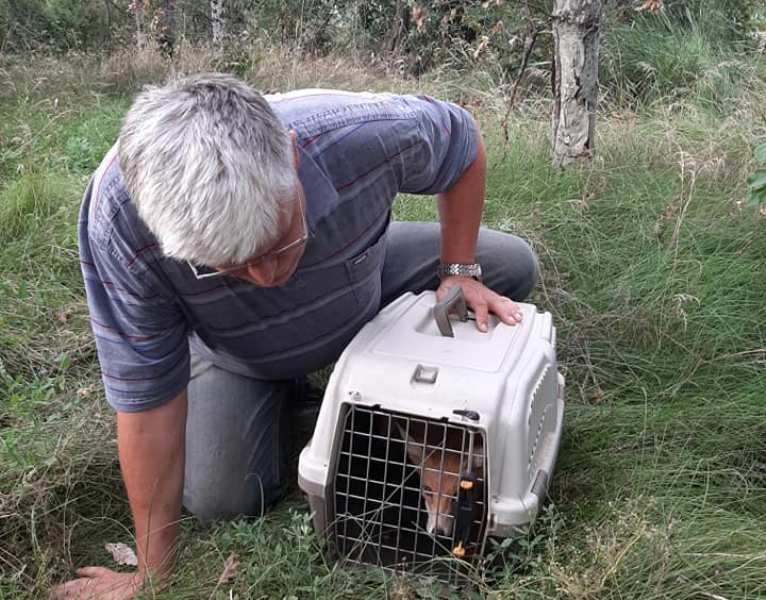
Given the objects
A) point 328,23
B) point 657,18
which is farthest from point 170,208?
point 328,23

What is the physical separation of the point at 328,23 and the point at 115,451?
22.3 feet

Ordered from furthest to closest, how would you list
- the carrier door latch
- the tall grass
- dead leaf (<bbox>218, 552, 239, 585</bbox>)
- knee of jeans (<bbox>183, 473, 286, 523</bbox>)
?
the tall grass, knee of jeans (<bbox>183, 473, 286, 523</bbox>), dead leaf (<bbox>218, 552, 239, 585</bbox>), the carrier door latch

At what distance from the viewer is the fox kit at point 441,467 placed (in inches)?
57.1

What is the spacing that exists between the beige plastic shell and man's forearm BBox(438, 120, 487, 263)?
378 mm

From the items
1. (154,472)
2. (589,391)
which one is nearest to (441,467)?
(154,472)

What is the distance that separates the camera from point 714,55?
510 cm

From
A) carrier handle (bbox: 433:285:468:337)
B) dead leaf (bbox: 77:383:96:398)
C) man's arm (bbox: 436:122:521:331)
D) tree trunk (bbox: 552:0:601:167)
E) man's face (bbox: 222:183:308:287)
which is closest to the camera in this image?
man's face (bbox: 222:183:308:287)

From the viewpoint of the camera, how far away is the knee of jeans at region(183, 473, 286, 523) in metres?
1.84

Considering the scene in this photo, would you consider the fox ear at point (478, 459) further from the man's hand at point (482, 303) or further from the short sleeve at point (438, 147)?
the short sleeve at point (438, 147)

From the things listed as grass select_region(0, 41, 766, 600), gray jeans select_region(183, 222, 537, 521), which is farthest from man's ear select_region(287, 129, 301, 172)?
grass select_region(0, 41, 766, 600)

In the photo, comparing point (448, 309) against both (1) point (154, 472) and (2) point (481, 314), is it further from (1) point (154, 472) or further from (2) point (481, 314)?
(1) point (154, 472)

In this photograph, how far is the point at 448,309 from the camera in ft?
5.33

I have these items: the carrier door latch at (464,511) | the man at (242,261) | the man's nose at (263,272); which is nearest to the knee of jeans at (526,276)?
the man at (242,261)

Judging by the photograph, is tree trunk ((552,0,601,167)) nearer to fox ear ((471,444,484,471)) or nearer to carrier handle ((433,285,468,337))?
carrier handle ((433,285,468,337))
